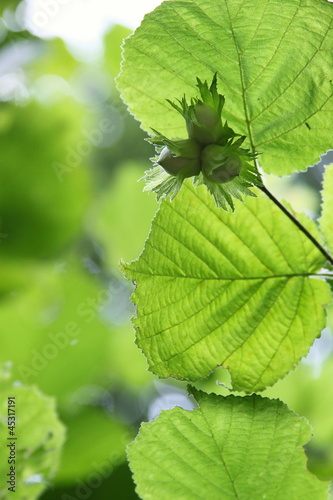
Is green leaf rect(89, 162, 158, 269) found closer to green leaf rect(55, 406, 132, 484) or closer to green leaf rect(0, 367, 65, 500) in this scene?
green leaf rect(55, 406, 132, 484)

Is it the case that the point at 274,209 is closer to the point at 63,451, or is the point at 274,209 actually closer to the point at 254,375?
the point at 254,375

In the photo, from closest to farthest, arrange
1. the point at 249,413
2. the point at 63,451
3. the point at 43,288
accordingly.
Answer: the point at 249,413, the point at 63,451, the point at 43,288

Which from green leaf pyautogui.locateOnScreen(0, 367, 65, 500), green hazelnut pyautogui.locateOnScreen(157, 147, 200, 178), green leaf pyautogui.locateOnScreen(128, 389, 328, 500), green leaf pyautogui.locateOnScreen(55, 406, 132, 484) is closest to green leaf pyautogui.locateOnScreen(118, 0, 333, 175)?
green hazelnut pyautogui.locateOnScreen(157, 147, 200, 178)

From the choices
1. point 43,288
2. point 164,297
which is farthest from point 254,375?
point 43,288

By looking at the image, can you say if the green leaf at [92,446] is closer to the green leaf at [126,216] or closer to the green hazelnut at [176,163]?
the green leaf at [126,216]

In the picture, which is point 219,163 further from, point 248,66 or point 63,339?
point 63,339

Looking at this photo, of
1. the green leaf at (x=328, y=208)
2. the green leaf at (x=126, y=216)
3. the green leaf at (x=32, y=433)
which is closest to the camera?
the green leaf at (x=328, y=208)

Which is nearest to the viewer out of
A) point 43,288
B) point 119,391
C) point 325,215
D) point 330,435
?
point 325,215

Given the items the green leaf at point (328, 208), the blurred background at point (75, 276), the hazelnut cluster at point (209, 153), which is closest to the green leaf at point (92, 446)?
the blurred background at point (75, 276)
